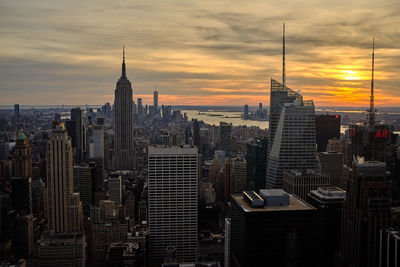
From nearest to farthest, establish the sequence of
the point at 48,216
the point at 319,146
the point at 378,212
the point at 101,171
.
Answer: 1. the point at 378,212
2. the point at 48,216
3. the point at 101,171
4. the point at 319,146

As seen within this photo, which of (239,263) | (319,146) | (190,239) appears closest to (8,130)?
(190,239)

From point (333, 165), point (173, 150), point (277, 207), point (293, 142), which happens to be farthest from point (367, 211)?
point (333, 165)

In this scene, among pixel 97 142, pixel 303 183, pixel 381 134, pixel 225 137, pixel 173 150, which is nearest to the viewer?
pixel 303 183

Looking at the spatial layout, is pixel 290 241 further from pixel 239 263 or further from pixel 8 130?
pixel 8 130

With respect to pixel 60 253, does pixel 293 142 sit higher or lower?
higher

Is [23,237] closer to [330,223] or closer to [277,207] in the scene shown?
[277,207]

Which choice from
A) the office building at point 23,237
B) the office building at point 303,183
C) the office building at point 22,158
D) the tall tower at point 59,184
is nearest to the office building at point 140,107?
the office building at point 22,158
